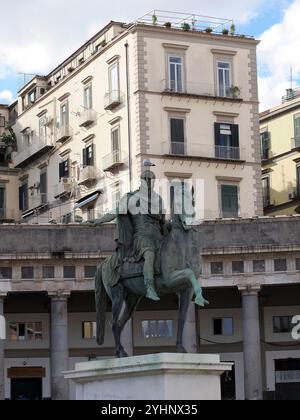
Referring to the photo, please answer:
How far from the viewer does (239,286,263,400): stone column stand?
60.7m

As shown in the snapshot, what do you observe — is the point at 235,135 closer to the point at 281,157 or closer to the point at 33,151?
the point at 281,157

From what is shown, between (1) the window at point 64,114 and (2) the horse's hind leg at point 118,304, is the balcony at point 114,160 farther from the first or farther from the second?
(2) the horse's hind leg at point 118,304

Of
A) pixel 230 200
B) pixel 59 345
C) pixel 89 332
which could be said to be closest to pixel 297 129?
pixel 230 200

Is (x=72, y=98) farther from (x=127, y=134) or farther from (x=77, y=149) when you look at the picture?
(x=127, y=134)

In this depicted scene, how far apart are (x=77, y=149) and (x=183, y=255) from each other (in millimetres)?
55963

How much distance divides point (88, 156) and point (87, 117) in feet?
9.46

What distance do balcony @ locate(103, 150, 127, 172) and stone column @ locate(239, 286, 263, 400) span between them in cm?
1845

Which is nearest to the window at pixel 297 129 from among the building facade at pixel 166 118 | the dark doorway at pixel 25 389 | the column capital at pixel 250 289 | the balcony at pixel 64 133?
the building facade at pixel 166 118

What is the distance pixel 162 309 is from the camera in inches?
2655

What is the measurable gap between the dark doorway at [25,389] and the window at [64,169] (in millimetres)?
23558

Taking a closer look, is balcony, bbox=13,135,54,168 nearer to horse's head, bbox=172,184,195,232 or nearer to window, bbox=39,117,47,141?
window, bbox=39,117,47,141

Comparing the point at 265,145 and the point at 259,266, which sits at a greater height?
the point at 265,145

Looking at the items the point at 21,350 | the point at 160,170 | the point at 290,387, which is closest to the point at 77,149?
the point at 160,170

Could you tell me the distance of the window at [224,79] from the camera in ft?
265
